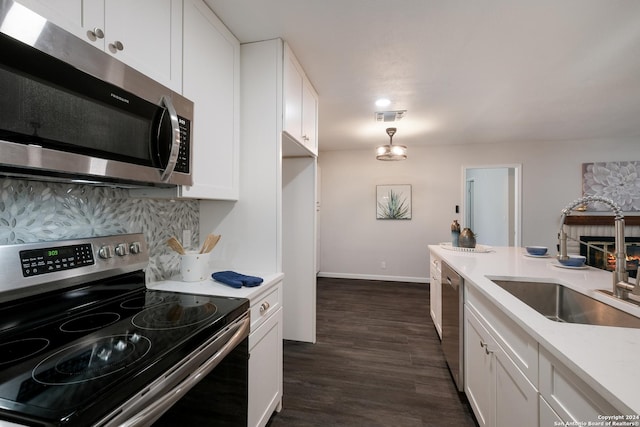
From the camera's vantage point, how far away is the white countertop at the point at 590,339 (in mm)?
649

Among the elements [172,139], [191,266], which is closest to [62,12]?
[172,139]

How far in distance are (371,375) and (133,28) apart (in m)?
2.49

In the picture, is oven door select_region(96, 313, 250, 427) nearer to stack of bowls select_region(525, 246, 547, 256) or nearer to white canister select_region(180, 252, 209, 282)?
white canister select_region(180, 252, 209, 282)

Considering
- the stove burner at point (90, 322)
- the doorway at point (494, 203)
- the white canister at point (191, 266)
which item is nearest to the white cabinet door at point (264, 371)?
the white canister at point (191, 266)

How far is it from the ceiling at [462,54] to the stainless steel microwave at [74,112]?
2.77ft

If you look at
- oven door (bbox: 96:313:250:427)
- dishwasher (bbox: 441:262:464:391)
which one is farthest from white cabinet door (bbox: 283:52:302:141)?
dishwasher (bbox: 441:262:464:391)

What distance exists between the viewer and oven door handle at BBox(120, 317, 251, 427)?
2.29 ft

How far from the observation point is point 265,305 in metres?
1.52

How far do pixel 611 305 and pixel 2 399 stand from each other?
1986 millimetres

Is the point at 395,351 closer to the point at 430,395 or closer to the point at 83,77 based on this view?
the point at 430,395

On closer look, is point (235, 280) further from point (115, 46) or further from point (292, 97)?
point (292, 97)

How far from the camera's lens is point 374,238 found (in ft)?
16.9

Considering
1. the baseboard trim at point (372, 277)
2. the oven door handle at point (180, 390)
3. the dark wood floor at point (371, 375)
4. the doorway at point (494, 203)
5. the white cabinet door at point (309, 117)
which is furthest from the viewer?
the baseboard trim at point (372, 277)

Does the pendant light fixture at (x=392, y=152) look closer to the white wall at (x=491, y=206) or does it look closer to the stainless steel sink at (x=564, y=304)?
the stainless steel sink at (x=564, y=304)
